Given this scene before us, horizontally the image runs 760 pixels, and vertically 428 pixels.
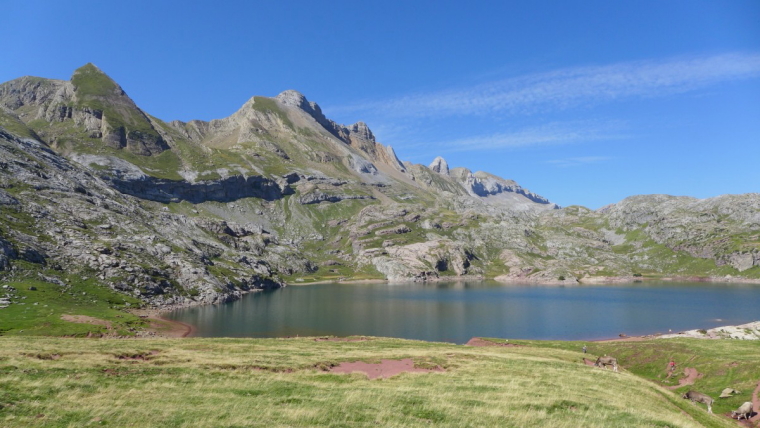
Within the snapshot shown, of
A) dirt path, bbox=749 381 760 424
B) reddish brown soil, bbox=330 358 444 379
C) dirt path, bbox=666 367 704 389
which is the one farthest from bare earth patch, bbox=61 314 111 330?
dirt path, bbox=749 381 760 424

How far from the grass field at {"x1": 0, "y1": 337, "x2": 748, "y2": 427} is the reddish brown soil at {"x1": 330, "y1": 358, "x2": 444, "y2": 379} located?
1.59 metres

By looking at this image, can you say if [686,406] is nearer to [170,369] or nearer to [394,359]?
[394,359]

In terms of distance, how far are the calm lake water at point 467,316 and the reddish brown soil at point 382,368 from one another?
207 feet

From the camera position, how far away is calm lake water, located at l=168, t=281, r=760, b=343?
114 metres

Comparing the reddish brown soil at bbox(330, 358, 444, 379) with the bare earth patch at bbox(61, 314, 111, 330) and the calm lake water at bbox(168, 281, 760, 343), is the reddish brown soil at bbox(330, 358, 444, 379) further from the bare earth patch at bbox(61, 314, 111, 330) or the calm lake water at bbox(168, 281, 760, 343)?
the bare earth patch at bbox(61, 314, 111, 330)

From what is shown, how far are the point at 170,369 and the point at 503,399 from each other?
27.7 metres

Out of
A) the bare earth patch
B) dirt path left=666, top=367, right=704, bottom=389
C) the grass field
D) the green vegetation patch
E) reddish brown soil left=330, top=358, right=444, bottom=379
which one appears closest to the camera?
the grass field

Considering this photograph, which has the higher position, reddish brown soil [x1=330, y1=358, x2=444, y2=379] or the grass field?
the grass field

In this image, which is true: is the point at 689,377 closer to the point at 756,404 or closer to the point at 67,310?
the point at 756,404

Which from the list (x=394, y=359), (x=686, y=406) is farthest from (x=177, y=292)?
(x=686, y=406)

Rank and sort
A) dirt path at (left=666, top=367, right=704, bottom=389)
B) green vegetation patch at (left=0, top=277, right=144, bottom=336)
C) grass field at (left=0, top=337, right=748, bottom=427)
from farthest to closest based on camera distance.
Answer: green vegetation patch at (left=0, top=277, right=144, bottom=336), dirt path at (left=666, top=367, right=704, bottom=389), grass field at (left=0, top=337, right=748, bottom=427)

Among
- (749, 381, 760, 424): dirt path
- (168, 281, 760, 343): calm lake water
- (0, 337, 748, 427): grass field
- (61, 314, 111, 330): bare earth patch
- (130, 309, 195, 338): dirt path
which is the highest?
(0, 337, 748, 427): grass field

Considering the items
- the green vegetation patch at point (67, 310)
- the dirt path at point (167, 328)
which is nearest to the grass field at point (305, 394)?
the green vegetation patch at point (67, 310)

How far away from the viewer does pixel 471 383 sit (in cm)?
3222
